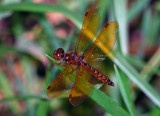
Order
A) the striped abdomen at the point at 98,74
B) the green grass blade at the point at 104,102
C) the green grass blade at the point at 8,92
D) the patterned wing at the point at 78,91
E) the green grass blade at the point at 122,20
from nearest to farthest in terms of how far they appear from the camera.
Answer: the green grass blade at the point at 104,102 < the patterned wing at the point at 78,91 < the striped abdomen at the point at 98,74 < the green grass blade at the point at 122,20 < the green grass blade at the point at 8,92

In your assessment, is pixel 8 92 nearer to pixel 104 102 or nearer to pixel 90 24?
pixel 90 24

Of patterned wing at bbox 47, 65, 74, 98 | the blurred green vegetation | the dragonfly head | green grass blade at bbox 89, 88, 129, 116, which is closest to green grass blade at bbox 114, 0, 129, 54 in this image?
the blurred green vegetation

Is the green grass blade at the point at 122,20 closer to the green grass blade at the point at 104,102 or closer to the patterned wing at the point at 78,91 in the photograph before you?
the patterned wing at the point at 78,91

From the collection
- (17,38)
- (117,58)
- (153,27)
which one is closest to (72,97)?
(117,58)

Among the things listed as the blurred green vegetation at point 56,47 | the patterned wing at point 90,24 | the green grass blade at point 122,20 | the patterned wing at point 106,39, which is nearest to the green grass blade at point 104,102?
the patterned wing at point 106,39

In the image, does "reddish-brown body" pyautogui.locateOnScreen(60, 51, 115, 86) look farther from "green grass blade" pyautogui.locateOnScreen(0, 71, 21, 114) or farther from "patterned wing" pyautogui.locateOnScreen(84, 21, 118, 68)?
"green grass blade" pyautogui.locateOnScreen(0, 71, 21, 114)

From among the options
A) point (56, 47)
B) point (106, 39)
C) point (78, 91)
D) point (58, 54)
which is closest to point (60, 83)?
point (78, 91)
